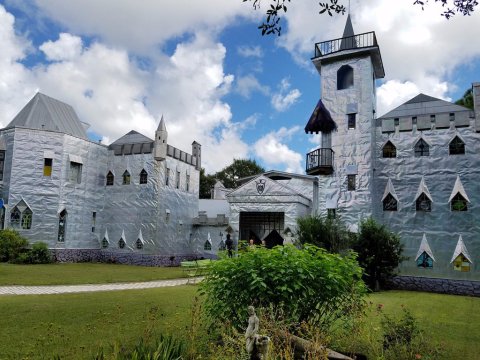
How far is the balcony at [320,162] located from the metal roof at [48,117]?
692 inches

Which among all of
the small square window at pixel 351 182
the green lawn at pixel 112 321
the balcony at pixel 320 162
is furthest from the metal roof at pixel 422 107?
the green lawn at pixel 112 321

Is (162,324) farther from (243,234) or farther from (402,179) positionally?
(243,234)

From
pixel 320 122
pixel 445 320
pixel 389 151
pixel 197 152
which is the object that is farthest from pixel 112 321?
pixel 197 152

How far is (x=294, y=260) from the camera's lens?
24.1ft

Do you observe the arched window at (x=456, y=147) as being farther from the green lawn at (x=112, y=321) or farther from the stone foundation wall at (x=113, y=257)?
the stone foundation wall at (x=113, y=257)

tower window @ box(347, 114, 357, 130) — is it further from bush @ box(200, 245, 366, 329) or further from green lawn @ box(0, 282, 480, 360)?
bush @ box(200, 245, 366, 329)

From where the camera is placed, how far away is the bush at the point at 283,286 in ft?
23.5

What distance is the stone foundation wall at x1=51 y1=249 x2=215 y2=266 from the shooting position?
2752 cm

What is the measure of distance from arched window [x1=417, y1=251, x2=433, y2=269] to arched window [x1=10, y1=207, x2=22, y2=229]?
24672mm

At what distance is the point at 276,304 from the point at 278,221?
2565cm

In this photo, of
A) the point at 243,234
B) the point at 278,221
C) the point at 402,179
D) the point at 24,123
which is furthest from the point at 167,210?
the point at 402,179

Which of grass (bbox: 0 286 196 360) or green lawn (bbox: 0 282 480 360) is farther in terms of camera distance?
green lawn (bbox: 0 282 480 360)

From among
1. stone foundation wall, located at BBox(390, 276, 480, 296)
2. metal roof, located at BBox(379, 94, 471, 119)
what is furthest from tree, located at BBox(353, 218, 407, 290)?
metal roof, located at BBox(379, 94, 471, 119)

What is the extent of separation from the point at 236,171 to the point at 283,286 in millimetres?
49039
